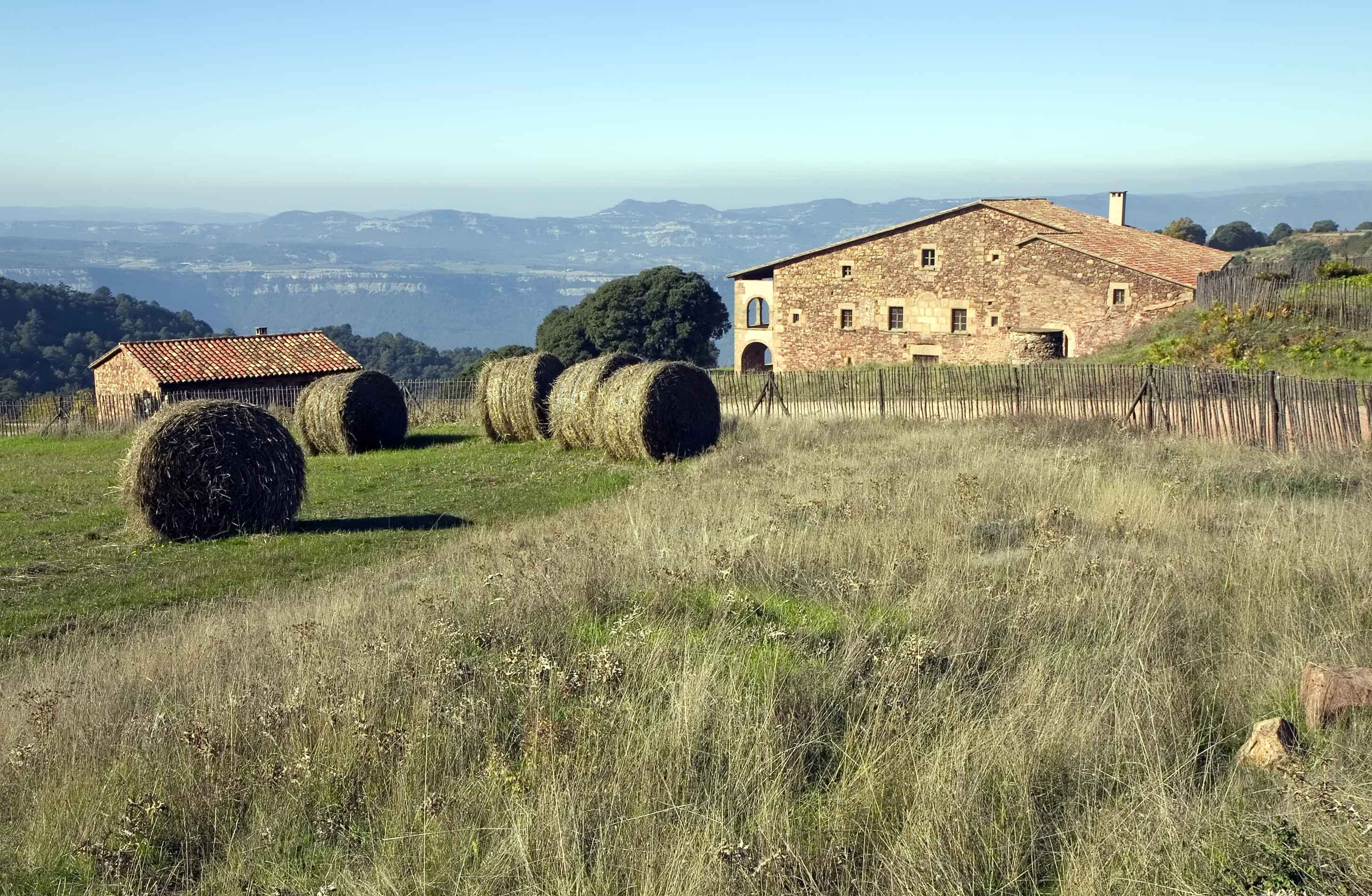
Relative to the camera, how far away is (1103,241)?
128ft

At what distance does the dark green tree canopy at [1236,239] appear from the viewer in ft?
229

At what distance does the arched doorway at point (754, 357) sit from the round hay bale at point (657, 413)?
32697 mm

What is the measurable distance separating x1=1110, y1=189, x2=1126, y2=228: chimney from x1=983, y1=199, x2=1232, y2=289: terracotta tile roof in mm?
3349

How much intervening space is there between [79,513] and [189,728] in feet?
38.2

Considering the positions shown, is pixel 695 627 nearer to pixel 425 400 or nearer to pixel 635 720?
pixel 635 720

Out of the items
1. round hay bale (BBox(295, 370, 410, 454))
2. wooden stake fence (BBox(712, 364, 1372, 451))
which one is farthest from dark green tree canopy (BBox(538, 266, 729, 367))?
round hay bale (BBox(295, 370, 410, 454))

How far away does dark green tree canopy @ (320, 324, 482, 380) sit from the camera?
84.3 meters

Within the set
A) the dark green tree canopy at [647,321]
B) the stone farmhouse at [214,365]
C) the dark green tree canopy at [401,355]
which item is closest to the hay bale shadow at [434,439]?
the stone farmhouse at [214,365]

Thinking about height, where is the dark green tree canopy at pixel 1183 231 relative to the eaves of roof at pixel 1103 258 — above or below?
above

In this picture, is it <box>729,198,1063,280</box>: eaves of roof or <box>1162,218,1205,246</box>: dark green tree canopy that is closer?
<box>729,198,1063,280</box>: eaves of roof

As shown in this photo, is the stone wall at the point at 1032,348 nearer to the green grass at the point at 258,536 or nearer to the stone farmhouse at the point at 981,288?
the stone farmhouse at the point at 981,288

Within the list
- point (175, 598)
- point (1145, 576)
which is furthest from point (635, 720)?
point (175, 598)

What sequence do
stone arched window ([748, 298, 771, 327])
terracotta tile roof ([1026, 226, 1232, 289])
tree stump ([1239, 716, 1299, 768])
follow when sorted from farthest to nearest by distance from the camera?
1. stone arched window ([748, 298, 771, 327])
2. terracotta tile roof ([1026, 226, 1232, 289])
3. tree stump ([1239, 716, 1299, 768])

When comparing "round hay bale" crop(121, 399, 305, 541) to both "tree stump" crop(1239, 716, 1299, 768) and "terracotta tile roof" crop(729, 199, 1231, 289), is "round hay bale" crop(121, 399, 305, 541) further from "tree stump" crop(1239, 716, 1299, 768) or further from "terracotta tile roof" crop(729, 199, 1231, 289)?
"terracotta tile roof" crop(729, 199, 1231, 289)
